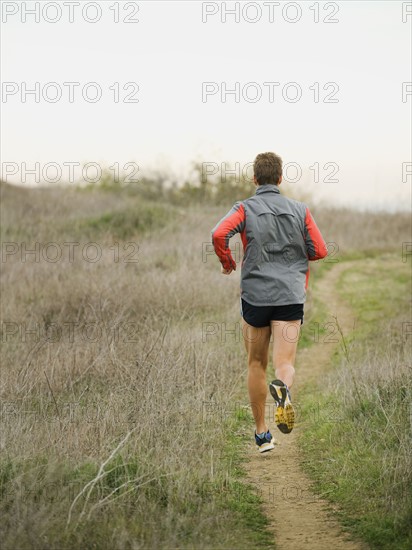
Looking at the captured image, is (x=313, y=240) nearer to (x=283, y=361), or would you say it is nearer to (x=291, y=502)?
(x=283, y=361)

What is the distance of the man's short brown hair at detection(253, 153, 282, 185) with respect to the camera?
16.4 feet

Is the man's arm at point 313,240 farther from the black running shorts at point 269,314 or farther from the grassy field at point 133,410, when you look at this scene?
the grassy field at point 133,410

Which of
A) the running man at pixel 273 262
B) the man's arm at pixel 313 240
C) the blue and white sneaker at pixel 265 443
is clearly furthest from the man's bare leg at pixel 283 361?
the man's arm at pixel 313 240

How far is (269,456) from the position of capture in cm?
562

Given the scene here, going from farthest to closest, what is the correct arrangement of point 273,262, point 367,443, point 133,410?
1. point 133,410
2. point 367,443
3. point 273,262

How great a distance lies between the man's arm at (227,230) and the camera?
4738 mm

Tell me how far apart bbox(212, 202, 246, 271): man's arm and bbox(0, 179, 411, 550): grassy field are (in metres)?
1.22

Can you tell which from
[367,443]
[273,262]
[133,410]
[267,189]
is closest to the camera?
[273,262]

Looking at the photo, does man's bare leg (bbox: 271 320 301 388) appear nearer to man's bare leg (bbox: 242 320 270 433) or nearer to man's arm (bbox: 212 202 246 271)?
man's bare leg (bbox: 242 320 270 433)

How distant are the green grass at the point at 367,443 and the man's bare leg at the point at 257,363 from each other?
62 cm

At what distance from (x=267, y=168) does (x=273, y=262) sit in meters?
0.68

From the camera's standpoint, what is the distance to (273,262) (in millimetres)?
4867

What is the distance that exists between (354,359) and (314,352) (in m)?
1.46

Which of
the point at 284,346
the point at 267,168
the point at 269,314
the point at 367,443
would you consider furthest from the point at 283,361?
the point at 267,168
